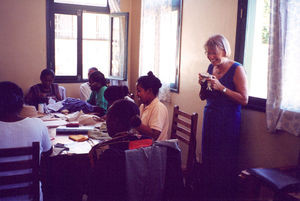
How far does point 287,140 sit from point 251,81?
27.6 inches

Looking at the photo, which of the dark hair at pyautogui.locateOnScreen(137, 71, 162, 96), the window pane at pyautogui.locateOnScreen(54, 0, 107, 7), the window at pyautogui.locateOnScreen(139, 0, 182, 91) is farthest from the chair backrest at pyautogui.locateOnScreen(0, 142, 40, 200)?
the window pane at pyautogui.locateOnScreen(54, 0, 107, 7)

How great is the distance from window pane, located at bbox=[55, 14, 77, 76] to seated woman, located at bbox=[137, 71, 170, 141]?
342cm

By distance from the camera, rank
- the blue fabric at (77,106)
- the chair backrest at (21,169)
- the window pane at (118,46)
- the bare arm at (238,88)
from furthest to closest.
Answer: the window pane at (118,46), the blue fabric at (77,106), the bare arm at (238,88), the chair backrest at (21,169)

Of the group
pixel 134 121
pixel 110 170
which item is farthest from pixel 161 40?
pixel 110 170

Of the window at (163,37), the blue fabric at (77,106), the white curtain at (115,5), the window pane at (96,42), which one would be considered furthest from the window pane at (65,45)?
the blue fabric at (77,106)

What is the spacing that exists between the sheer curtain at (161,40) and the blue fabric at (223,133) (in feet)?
5.22

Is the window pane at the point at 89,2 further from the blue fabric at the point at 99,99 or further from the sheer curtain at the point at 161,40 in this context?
the blue fabric at the point at 99,99

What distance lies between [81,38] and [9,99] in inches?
156

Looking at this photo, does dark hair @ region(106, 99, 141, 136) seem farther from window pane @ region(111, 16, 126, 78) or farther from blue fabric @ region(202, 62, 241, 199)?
window pane @ region(111, 16, 126, 78)

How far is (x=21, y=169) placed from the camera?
1.61 m

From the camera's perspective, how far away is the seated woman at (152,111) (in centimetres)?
225

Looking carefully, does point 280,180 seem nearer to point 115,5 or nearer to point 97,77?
point 97,77

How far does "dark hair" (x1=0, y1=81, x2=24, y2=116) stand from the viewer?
1.66 metres

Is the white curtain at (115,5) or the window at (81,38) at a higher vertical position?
the white curtain at (115,5)
